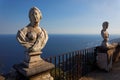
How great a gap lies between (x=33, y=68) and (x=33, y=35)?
724 millimetres

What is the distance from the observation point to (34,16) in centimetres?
318

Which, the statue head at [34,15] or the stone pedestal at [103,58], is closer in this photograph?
the statue head at [34,15]

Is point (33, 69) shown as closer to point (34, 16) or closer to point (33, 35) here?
point (33, 35)

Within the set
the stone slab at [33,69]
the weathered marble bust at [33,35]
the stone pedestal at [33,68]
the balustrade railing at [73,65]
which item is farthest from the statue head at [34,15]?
the balustrade railing at [73,65]

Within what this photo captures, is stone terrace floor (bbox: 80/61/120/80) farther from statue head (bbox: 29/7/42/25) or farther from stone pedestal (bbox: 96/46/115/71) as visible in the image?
statue head (bbox: 29/7/42/25)

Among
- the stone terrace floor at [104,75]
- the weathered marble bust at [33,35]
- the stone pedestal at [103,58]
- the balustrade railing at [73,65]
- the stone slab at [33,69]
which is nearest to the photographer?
the stone slab at [33,69]

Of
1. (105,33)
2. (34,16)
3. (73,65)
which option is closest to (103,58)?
(105,33)

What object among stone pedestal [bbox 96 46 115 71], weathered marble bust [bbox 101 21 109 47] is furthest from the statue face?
stone pedestal [bbox 96 46 115 71]

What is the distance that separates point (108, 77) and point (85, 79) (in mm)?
940

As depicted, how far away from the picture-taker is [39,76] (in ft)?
10.8

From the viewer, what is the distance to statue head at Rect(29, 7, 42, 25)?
316 cm

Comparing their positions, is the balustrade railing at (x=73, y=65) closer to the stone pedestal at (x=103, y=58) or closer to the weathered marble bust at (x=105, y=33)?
the stone pedestal at (x=103, y=58)

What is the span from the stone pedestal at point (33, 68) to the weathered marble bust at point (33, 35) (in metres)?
0.18

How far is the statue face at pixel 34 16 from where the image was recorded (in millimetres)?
3156
